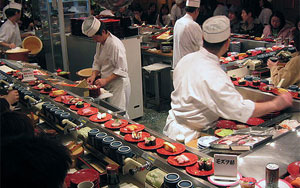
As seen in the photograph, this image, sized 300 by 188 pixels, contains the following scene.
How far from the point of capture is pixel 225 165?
193 cm

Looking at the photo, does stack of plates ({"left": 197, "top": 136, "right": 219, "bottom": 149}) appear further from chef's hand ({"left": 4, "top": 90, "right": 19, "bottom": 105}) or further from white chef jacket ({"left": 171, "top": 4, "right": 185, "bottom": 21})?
white chef jacket ({"left": 171, "top": 4, "right": 185, "bottom": 21})

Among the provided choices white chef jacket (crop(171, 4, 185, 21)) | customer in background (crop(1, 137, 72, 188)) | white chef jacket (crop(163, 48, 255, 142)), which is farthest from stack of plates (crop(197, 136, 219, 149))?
white chef jacket (crop(171, 4, 185, 21))

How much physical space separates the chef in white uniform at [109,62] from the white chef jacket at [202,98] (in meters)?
1.54

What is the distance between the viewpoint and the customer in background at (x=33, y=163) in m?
1.13

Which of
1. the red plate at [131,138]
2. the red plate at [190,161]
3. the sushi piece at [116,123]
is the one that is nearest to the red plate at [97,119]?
the sushi piece at [116,123]

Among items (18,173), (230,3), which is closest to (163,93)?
(18,173)

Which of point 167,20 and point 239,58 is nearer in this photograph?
point 239,58

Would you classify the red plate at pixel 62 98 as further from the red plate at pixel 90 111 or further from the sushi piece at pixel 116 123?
the sushi piece at pixel 116 123

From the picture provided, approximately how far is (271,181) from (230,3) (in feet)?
35.3

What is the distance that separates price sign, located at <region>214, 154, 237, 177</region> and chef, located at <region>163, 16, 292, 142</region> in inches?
21.6

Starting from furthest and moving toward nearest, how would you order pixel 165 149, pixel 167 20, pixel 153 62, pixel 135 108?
pixel 167 20 < pixel 153 62 < pixel 135 108 < pixel 165 149

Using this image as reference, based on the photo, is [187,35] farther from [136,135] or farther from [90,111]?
[136,135]

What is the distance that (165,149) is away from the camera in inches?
90.6

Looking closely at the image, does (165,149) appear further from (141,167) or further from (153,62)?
(153,62)
